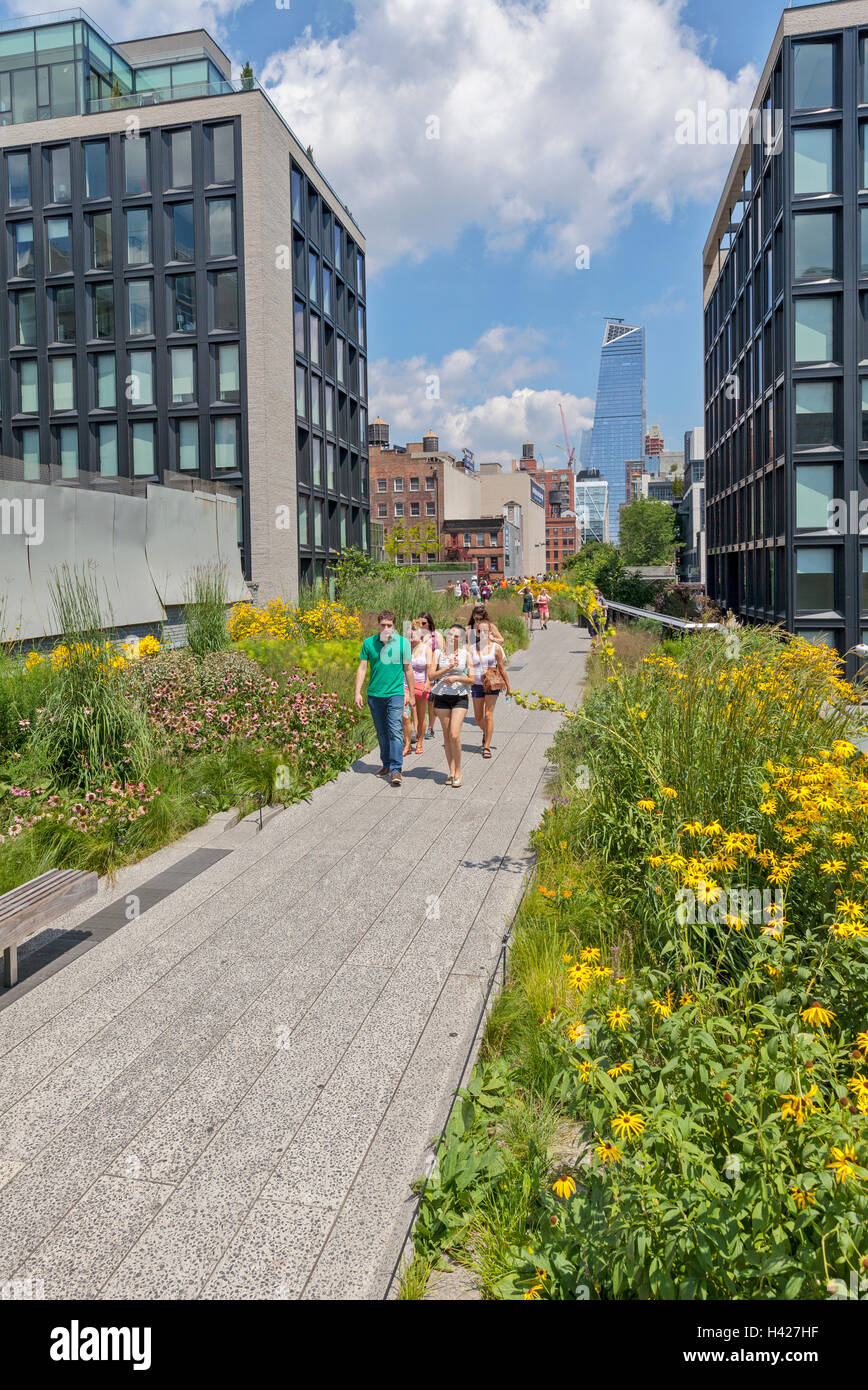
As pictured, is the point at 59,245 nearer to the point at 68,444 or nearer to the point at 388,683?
the point at 68,444

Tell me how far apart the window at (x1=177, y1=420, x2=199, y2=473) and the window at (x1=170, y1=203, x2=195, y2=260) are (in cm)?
601

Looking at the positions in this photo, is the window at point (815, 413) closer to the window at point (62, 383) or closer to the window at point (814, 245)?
the window at point (814, 245)

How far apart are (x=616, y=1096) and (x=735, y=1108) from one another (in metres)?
0.41

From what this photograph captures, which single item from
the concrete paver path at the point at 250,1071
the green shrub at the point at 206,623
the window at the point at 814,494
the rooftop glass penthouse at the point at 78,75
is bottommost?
the concrete paver path at the point at 250,1071

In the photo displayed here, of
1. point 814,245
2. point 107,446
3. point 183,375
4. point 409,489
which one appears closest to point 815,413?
point 814,245

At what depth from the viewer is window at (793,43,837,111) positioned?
29.8 m

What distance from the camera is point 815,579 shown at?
31.1m

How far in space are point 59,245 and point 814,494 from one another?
2903 cm

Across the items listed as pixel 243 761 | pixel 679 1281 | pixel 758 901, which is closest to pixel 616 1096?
pixel 679 1281

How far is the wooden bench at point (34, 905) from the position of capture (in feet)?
16.4

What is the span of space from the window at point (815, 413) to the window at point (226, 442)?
19.6 m

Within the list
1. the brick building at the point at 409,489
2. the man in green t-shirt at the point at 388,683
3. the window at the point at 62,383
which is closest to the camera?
the man in green t-shirt at the point at 388,683

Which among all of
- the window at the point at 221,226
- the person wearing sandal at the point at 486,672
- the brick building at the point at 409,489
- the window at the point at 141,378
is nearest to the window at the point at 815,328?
the window at the point at 221,226
